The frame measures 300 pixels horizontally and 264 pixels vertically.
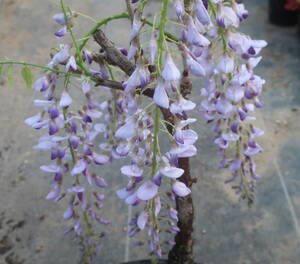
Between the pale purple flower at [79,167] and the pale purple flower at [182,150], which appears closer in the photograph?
the pale purple flower at [182,150]

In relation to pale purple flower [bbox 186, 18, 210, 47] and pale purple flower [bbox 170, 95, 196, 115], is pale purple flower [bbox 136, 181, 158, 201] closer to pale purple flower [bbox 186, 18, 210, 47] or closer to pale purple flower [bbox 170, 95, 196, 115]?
pale purple flower [bbox 170, 95, 196, 115]

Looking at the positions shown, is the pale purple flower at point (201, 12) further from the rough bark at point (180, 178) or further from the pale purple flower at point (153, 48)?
the rough bark at point (180, 178)

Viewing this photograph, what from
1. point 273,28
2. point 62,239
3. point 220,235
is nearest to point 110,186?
point 62,239

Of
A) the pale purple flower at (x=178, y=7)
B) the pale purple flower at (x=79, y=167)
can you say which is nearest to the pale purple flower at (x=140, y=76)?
the pale purple flower at (x=178, y=7)

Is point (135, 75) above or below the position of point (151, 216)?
above

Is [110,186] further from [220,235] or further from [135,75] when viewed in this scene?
[135,75]

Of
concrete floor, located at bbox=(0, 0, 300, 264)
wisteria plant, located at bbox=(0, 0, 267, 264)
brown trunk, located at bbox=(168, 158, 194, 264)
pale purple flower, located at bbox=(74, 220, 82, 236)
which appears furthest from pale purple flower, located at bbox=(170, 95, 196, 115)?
concrete floor, located at bbox=(0, 0, 300, 264)
